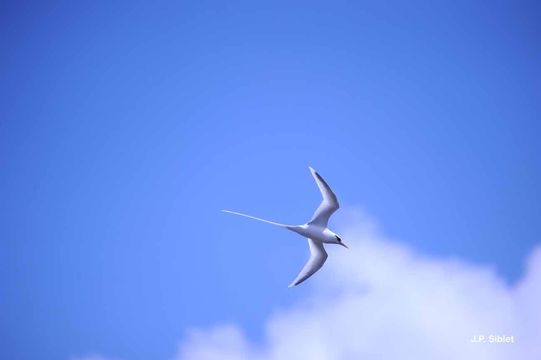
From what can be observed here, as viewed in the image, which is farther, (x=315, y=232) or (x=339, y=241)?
(x=339, y=241)

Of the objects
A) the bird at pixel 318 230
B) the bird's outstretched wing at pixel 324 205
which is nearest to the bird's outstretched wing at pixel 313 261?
the bird at pixel 318 230

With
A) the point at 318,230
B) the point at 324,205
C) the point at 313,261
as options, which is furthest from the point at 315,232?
the point at 313,261

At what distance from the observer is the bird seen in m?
20.3

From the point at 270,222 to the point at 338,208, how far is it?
3.09 meters

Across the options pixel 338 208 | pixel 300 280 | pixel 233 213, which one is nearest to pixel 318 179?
pixel 338 208

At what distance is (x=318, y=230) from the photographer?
70.8 feet

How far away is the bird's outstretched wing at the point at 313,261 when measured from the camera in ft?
74.7

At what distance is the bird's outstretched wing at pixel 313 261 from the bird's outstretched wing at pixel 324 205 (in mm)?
1569

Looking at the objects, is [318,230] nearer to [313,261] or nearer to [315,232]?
[315,232]

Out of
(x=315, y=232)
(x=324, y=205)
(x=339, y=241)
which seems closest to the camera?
(x=324, y=205)

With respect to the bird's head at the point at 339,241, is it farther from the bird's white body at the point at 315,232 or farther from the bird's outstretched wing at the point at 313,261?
the bird's outstretched wing at the point at 313,261

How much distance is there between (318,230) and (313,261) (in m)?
1.88

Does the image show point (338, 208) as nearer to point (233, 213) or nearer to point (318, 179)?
point (318, 179)

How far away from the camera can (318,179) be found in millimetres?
20016
